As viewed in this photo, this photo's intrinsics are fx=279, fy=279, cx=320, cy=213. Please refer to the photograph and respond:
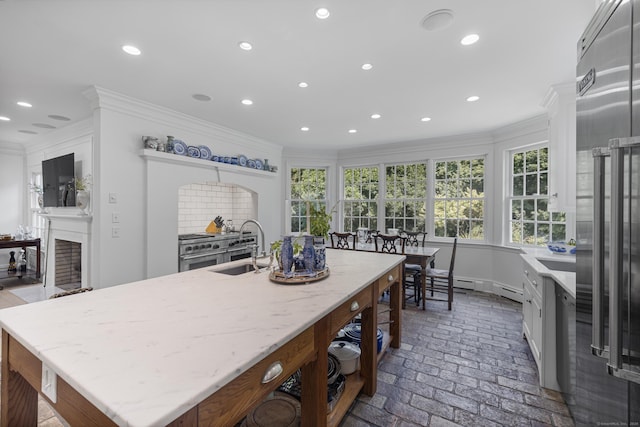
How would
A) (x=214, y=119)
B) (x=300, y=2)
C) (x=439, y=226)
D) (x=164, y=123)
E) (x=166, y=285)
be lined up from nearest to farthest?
(x=166, y=285) → (x=300, y=2) → (x=164, y=123) → (x=214, y=119) → (x=439, y=226)

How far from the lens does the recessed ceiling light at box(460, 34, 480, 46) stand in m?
2.12

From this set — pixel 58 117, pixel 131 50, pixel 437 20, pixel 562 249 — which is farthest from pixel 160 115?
pixel 562 249

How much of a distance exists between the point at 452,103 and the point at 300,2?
2.42 meters

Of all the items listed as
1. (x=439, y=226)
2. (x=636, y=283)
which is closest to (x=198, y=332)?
(x=636, y=283)

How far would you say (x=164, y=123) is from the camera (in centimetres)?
371

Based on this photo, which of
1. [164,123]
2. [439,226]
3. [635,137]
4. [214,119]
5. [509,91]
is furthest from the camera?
[439,226]

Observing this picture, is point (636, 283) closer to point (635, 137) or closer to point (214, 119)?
point (635, 137)

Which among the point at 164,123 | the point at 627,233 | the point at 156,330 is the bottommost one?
the point at 156,330

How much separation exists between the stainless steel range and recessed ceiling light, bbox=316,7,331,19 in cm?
278

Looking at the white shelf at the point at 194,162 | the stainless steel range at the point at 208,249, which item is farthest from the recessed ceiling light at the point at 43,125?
the stainless steel range at the point at 208,249

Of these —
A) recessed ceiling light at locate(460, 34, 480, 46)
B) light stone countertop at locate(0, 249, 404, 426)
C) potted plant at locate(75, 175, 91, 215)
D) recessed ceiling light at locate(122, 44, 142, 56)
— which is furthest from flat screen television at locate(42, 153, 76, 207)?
recessed ceiling light at locate(460, 34, 480, 46)

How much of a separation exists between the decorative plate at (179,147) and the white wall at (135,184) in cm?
14

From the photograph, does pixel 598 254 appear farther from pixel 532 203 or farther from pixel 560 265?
pixel 532 203

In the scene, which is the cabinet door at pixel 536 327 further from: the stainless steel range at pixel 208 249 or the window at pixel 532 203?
Answer: the stainless steel range at pixel 208 249
